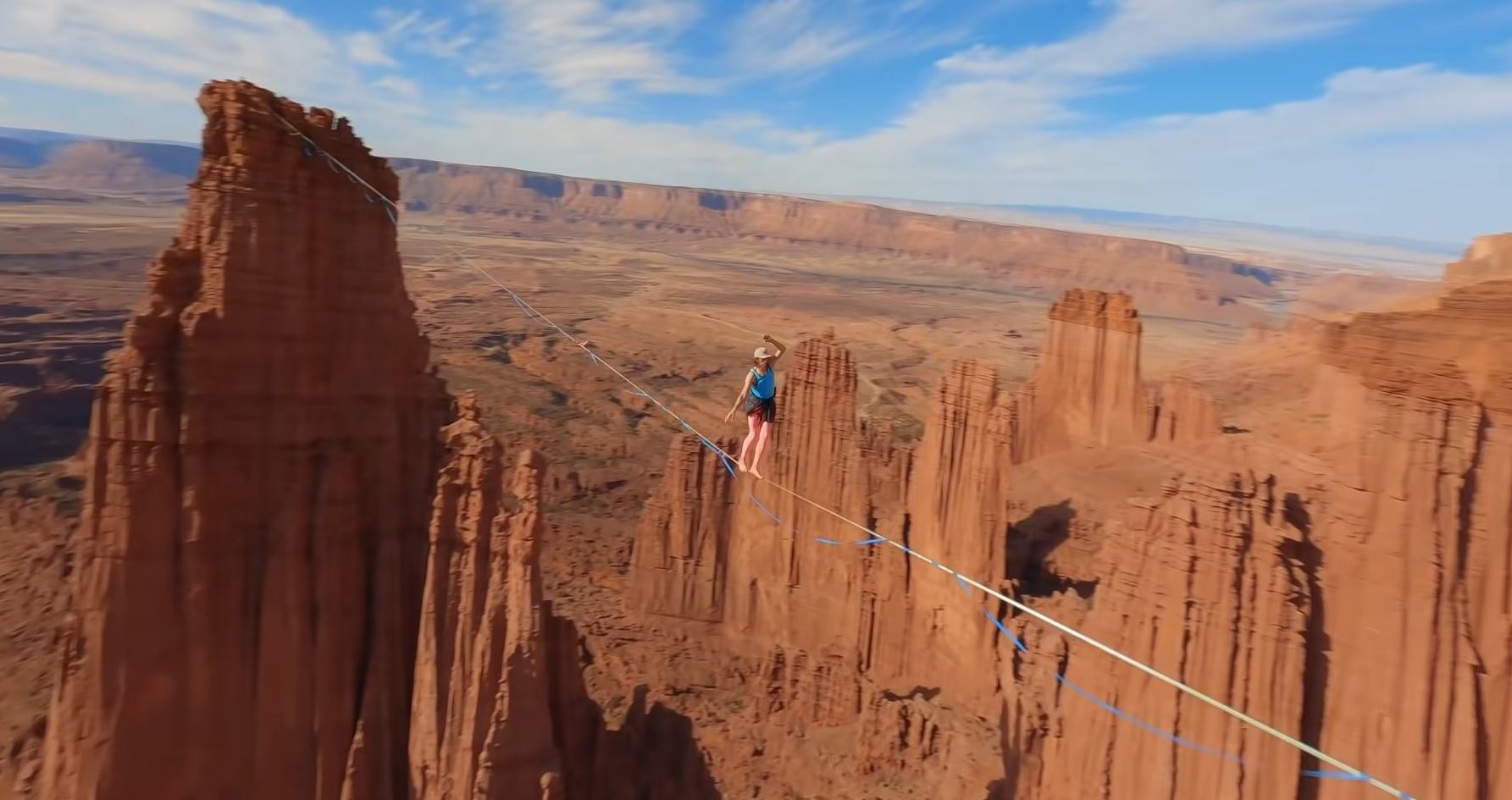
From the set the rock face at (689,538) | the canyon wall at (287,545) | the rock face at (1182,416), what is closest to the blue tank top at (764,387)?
the canyon wall at (287,545)

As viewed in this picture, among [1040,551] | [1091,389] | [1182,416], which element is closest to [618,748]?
[1040,551]

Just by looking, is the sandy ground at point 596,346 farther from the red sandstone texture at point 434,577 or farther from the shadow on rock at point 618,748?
the red sandstone texture at point 434,577

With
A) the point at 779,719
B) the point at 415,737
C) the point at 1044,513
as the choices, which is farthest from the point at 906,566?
the point at 415,737

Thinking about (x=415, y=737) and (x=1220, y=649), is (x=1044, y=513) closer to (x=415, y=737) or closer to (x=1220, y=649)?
(x=1220, y=649)

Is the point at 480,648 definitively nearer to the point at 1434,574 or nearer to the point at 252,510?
the point at 252,510

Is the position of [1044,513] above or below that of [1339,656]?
below

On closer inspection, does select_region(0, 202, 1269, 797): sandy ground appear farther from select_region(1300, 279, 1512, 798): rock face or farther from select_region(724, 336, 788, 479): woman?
select_region(1300, 279, 1512, 798): rock face
